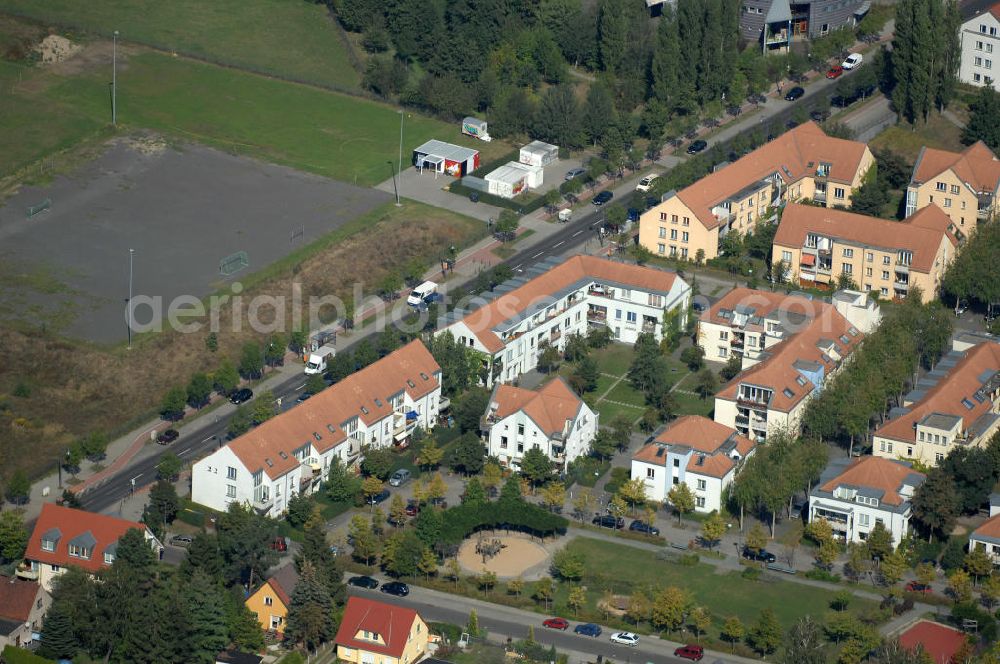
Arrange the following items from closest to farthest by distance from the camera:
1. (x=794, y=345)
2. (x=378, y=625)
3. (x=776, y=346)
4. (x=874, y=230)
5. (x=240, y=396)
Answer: (x=378, y=625), (x=794, y=345), (x=240, y=396), (x=776, y=346), (x=874, y=230)

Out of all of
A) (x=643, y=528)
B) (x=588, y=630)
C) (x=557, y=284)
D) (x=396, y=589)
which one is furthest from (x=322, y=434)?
(x=557, y=284)

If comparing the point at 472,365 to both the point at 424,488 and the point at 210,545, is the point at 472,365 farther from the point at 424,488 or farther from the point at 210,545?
the point at 210,545

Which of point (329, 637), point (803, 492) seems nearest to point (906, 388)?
point (803, 492)

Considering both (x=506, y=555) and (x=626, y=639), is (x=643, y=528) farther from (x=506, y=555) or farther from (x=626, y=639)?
(x=626, y=639)

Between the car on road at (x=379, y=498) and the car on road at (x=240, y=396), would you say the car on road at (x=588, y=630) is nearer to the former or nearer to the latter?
the car on road at (x=379, y=498)

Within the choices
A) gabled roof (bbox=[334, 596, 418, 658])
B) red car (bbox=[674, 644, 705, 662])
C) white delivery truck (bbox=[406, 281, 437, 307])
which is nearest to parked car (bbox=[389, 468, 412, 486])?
gabled roof (bbox=[334, 596, 418, 658])

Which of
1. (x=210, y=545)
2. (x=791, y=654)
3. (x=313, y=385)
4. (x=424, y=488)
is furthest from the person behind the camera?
(x=313, y=385)
